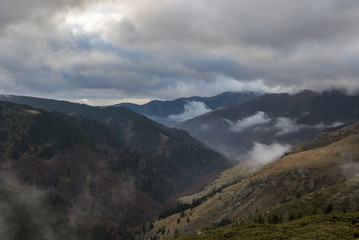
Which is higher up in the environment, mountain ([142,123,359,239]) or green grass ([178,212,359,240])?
green grass ([178,212,359,240])

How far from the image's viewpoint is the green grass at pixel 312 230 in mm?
45094

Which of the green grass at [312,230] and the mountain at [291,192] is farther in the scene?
the mountain at [291,192]

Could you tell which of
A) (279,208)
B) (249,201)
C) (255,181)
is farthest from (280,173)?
(279,208)

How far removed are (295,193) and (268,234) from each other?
12588 cm

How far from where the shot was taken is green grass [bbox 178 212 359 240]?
45094 mm

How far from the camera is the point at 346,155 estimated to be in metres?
194

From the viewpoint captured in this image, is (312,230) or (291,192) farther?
(291,192)

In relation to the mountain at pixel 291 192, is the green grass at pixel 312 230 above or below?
above

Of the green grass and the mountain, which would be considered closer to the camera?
the green grass

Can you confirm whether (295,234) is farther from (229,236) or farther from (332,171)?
(332,171)

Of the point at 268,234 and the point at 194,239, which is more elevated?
the point at 268,234

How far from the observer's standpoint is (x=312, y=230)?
163 feet

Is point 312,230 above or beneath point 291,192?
above

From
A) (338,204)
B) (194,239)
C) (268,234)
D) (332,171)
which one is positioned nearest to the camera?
(268,234)
